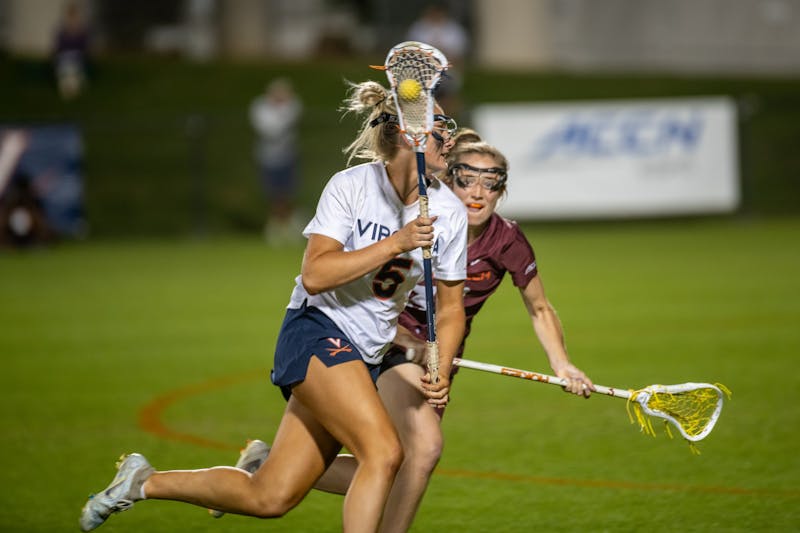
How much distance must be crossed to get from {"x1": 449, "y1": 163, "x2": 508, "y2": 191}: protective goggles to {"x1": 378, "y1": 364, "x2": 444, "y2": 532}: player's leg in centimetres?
93

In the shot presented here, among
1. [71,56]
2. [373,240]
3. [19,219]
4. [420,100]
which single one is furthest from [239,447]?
[71,56]

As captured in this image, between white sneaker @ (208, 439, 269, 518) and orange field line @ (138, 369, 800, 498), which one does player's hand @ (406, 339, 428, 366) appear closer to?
white sneaker @ (208, 439, 269, 518)

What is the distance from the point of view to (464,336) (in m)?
5.28

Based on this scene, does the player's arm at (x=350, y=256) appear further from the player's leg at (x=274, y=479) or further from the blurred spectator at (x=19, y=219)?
the blurred spectator at (x=19, y=219)

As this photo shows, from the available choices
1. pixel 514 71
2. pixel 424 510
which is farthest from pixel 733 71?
pixel 424 510

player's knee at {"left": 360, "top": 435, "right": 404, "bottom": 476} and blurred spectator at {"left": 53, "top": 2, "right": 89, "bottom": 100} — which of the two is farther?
blurred spectator at {"left": 53, "top": 2, "right": 89, "bottom": 100}

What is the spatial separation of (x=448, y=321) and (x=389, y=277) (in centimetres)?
36

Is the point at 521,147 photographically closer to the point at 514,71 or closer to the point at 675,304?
the point at 675,304

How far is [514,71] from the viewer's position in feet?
105

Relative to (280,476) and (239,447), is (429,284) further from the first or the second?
(239,447)

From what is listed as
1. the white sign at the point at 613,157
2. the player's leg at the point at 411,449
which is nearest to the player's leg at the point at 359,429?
the player's leg at the point at 411,449

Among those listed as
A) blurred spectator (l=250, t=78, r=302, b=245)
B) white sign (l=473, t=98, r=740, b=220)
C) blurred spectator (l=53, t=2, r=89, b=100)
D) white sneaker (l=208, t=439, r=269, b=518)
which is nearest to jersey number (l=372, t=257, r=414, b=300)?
white sneaker (l=208, t=439, r=269, b=518)

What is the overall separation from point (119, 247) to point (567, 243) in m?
7.74

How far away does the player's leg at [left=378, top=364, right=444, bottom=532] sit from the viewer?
512cm
